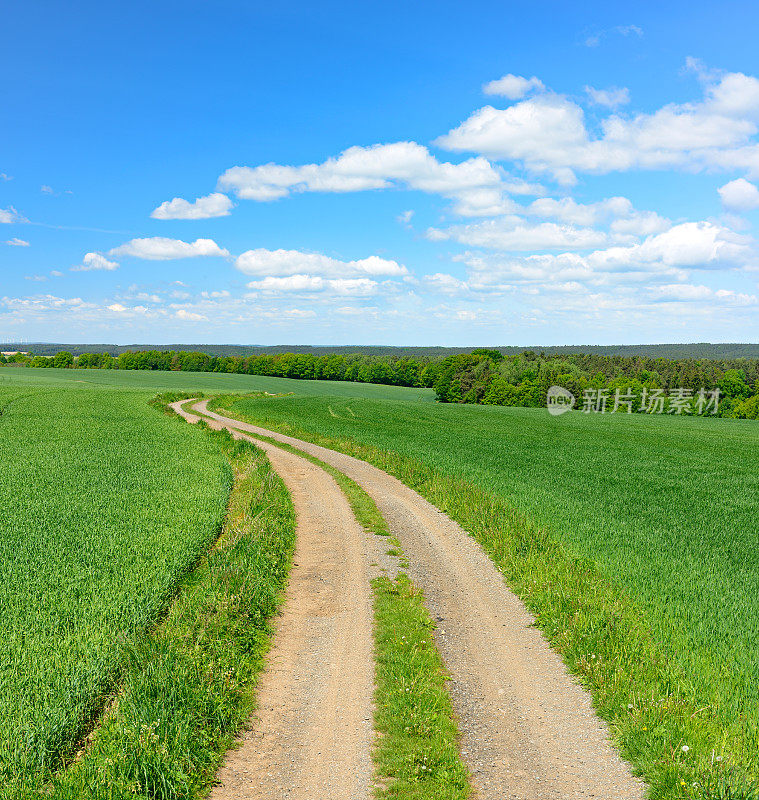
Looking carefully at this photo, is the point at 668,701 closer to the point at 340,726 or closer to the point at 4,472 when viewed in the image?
the point at 340,726

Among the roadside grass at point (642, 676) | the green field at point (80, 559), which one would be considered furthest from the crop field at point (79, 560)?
the roadside grass at point (642, 676)

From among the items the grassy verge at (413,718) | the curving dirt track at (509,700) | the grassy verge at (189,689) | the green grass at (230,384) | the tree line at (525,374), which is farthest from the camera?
the tree line at (525,374)

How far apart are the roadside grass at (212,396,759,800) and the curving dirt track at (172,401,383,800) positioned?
320 centimetres

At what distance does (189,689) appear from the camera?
7.28 meters

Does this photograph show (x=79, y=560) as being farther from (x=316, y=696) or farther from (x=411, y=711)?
(x=411, y=711)

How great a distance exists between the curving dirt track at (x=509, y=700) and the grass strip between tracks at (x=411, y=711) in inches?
9.2

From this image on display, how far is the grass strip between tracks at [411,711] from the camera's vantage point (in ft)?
19.9

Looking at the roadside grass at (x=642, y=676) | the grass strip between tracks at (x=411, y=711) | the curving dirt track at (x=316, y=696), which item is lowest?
the curving dirt track at (x=316, y=696)

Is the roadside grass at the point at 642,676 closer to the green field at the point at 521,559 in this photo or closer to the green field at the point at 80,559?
the green field at the point at 521,559

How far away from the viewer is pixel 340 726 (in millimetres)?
7055

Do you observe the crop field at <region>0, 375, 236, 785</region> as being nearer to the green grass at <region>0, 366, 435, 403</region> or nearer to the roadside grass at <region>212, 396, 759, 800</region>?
the roadside grass at <region>212, 396, 759, 800</region>

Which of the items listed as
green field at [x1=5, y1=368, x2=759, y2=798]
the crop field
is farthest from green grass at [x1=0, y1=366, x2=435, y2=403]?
the crop field

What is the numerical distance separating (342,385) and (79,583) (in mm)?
107490

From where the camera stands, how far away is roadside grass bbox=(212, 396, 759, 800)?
6.15 m
